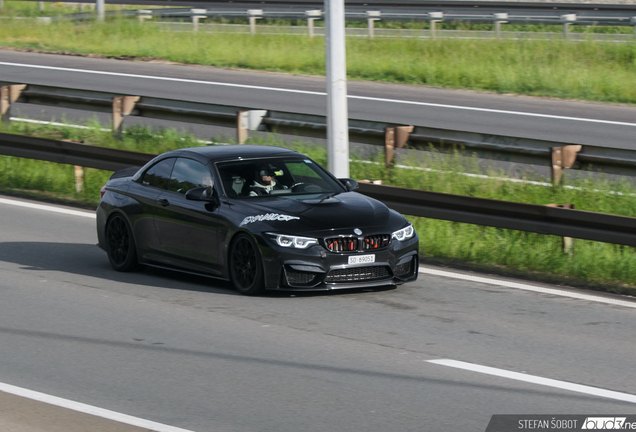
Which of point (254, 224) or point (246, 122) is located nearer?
point (254, 224)

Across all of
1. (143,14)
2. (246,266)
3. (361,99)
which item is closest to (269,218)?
(246,266)

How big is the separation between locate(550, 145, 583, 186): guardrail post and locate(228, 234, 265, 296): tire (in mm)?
4691

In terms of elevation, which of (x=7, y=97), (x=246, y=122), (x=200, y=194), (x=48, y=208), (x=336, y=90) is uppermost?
(x=336, y=90)

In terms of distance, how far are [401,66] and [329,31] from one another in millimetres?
17175

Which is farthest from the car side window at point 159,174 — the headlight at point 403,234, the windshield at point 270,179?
the headlight at point 403,234

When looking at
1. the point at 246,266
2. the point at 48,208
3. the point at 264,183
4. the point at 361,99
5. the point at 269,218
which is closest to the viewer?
the point at 269,218

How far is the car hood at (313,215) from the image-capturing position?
9414 millimetres

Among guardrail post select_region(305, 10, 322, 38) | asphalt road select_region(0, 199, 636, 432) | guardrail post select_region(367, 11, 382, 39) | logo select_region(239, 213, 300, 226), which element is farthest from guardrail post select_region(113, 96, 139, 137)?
guardrail post select_region(305, 10, 322, 38)

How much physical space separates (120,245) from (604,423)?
648 cm

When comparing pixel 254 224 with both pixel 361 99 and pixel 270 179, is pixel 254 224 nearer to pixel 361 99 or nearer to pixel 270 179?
pixel 270 179

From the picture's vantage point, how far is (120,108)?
17.3 metres

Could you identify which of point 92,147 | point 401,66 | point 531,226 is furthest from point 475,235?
point 401,66

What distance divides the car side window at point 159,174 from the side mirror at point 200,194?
91 cm

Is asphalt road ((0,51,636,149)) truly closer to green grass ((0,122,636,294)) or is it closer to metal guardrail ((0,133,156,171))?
green grass ((0,122,636,294))
